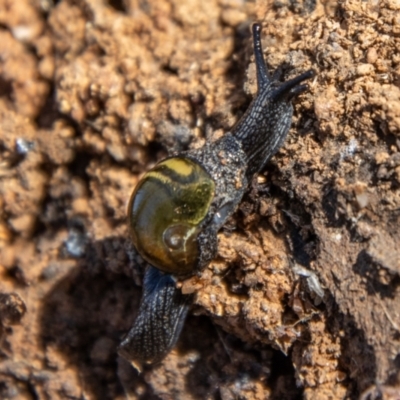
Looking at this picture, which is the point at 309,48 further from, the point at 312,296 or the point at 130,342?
the point at 130,342

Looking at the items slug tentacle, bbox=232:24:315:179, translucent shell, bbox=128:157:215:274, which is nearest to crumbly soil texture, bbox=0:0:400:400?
slug tentacle, bbox=232:24:315:179

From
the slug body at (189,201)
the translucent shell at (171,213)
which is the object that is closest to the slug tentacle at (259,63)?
the slug body at (189,201)

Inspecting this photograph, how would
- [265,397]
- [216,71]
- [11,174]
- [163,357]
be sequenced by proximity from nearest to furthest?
[265,397]
[163,357]
[216,71]
[11,174]

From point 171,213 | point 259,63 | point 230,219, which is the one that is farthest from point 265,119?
point 171,213

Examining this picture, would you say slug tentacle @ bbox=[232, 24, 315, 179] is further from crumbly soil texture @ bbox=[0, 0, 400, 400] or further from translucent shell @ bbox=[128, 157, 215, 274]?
translucent shell @ bbox=[128, 157, 215, 274]

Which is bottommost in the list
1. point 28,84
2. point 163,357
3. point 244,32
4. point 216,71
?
point 163,357

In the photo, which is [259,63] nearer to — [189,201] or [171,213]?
[189,201]

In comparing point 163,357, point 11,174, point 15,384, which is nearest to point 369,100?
point 163,357
